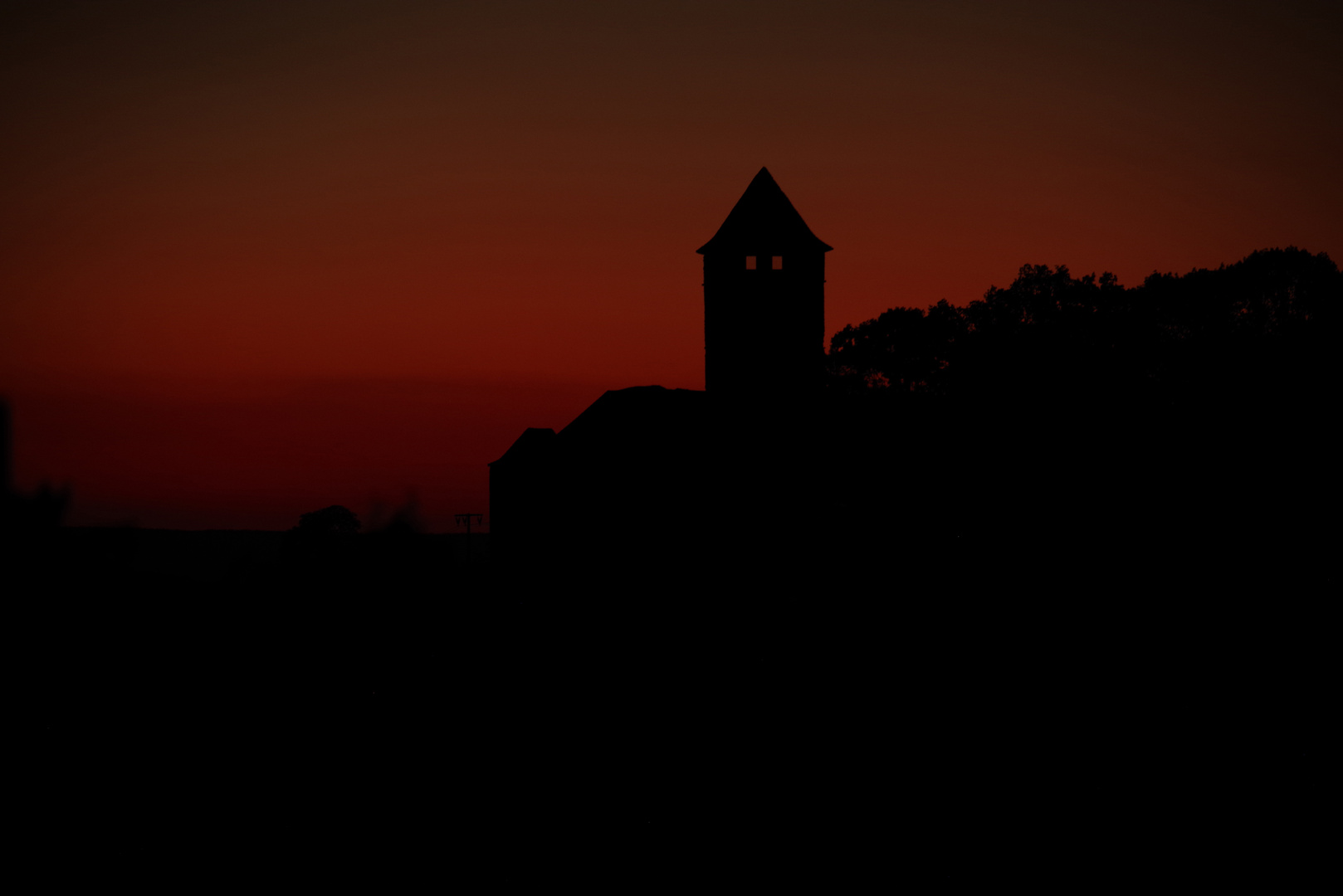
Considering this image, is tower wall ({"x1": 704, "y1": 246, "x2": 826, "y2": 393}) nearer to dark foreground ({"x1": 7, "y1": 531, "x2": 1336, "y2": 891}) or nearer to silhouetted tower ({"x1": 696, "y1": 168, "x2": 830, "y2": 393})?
silhouetted tower ({"x1": 696, "y1": 168, "x2": 830, "y2": 393})

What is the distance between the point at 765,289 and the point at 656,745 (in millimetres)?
24447

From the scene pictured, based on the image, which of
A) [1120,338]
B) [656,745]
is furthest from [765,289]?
[656,745]

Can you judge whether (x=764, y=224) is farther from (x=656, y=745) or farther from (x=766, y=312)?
(x=656, y=745)

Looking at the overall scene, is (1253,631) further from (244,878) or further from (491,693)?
(244,878)

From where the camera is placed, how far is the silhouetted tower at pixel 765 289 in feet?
116

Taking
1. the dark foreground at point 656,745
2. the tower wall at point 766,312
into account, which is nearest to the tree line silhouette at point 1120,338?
the tower wall at point 766,312

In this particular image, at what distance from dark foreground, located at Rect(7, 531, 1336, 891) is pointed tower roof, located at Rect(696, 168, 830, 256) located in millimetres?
18481

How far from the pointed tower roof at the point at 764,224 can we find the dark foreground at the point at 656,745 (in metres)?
18.5

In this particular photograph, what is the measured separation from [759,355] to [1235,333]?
23.6 metres

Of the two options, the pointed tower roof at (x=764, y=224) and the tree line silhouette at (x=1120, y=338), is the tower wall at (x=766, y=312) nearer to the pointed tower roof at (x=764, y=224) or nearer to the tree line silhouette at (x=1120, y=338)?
the pointed tower roof at (x=764, y=224)

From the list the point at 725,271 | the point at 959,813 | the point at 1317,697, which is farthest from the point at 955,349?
the point at 959,813

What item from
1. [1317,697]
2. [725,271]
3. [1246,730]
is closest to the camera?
[1246,730]

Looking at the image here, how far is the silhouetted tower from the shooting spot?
35500 mm

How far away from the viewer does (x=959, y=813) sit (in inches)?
423
